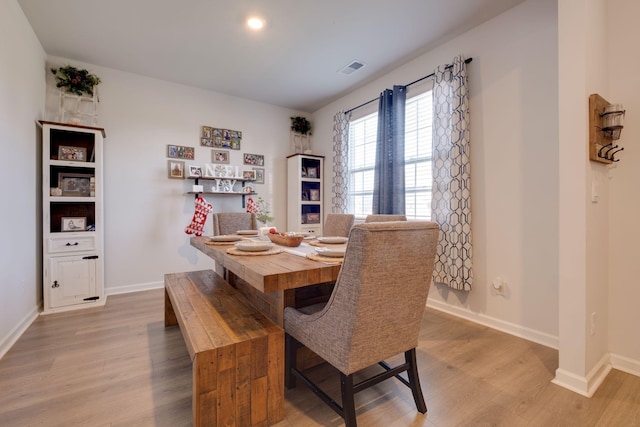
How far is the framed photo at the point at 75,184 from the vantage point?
3006 millimetres

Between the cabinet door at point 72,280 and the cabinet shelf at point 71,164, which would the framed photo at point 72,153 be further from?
the cabinet door at point 72,280

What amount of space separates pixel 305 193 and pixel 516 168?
284 cm

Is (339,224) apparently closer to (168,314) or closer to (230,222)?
(230,222)

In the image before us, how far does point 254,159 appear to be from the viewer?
432 cm

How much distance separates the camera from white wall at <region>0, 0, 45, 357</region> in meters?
2.06

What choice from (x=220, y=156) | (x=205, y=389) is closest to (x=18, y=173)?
(x=220, y=156)

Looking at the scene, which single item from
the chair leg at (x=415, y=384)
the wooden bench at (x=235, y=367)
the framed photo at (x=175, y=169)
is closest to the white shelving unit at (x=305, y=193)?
the framed photo at (x=175, y=169)

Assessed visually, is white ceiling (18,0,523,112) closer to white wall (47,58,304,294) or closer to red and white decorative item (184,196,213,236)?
white wall (47,58,304,294)

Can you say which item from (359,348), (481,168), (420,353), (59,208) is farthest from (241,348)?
(59,208)

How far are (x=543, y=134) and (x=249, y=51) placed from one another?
9.13 ft

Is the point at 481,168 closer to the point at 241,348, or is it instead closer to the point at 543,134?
the point at 543,134

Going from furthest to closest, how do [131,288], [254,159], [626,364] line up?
[254,159] < [131,288] < [626,364]

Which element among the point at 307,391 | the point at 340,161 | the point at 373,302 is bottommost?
the point at 307,391

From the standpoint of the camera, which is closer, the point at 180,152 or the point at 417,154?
the point at 417,154
